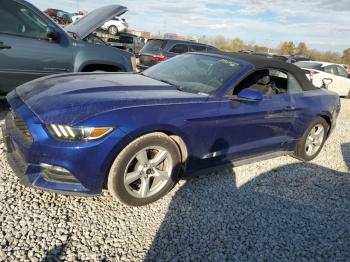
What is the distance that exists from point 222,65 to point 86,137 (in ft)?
7.09

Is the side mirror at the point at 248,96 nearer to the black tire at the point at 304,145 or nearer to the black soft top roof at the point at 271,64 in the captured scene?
the black soft top roof at the point at 271,64

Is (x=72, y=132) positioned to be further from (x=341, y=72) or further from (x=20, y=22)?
(x=341, y=72)

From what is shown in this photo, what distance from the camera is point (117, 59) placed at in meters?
5.91

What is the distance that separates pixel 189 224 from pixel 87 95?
1539 mm

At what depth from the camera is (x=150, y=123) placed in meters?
3.04

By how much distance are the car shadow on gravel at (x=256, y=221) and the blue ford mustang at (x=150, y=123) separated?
33cm

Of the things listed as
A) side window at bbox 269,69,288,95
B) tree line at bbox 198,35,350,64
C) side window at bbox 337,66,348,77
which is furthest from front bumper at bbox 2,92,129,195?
tree line at bbox 198,35,350,64

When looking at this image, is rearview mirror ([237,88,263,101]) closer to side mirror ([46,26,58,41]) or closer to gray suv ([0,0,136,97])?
gray suv ([0,0,136,97])

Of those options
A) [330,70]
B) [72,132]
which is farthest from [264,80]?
[330,70]

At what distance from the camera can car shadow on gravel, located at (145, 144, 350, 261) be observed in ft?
9.37

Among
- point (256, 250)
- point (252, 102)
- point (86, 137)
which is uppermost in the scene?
point (252, 102)

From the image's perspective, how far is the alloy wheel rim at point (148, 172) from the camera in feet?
10.4

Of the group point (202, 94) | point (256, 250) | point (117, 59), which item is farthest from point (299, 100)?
point (117, 59)

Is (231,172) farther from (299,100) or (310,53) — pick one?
(310,53)
